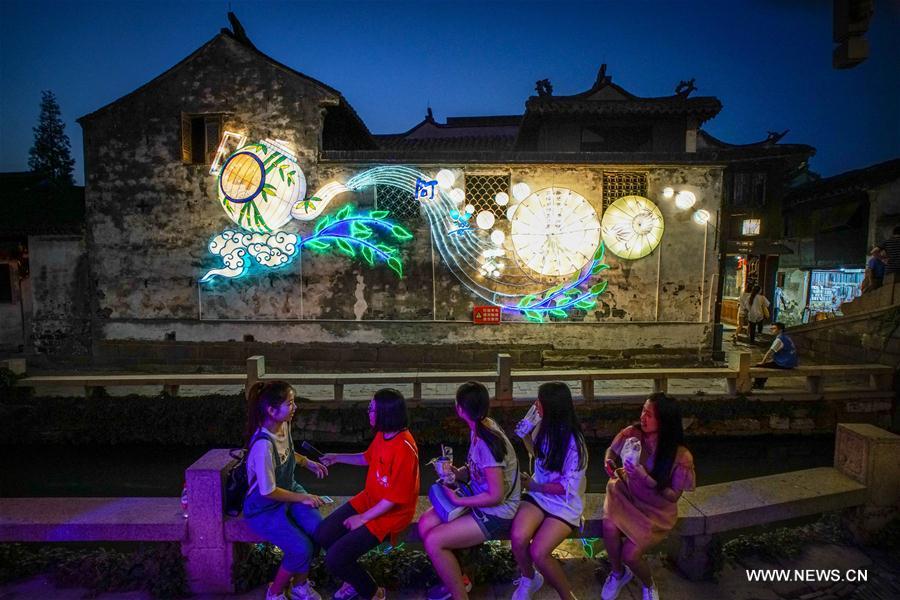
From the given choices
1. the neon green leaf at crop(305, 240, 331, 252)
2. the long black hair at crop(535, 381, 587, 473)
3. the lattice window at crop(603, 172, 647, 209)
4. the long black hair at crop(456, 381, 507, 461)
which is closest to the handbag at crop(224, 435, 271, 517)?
the long black hair at crop(456, 381, 507, 461)

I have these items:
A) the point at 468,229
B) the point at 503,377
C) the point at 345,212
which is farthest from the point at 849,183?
the point at 345,212

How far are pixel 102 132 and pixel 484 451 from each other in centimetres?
1342

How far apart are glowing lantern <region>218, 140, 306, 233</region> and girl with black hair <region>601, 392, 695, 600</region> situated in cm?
1003

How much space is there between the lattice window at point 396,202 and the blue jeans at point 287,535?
8.83 metres

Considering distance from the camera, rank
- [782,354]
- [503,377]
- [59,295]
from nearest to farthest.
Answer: [503,377] → [782,354] → [59,295]

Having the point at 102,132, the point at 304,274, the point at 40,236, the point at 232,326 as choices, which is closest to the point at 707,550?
the point at 304,274

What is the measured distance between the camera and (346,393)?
9602 millimetres

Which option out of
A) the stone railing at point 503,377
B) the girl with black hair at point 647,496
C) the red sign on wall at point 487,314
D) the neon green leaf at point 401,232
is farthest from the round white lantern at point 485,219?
the girl with black hair at point 647,496

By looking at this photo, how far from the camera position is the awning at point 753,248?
1532 centimetres

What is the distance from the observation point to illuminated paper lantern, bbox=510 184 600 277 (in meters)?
11.1

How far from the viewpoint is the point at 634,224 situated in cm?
1112

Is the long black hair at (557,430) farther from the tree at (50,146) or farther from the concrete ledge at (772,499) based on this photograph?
the tree at (50,146)

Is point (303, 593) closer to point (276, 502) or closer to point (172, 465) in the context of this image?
point (276, 502)

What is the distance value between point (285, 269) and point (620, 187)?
853 centimetres
